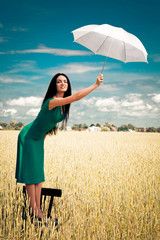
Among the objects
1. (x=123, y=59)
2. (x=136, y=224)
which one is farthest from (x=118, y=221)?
(x=123, y=59)

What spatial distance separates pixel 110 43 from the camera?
156 inches

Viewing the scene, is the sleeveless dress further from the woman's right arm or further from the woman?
the woman's right arm

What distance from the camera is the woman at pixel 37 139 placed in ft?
9.62

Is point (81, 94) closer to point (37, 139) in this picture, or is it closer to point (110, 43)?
point (37, 139)

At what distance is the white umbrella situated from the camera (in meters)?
3.87

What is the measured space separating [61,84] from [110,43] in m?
1.39

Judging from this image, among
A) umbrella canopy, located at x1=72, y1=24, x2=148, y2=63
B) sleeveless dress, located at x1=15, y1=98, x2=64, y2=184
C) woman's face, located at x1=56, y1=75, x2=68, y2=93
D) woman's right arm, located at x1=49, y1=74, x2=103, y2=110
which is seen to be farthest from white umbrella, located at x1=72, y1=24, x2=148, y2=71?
sleeveless dress, located at x1=15, y1=98, x2=64, y2=184

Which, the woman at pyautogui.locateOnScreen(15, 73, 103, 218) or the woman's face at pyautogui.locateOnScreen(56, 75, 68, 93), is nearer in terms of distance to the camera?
the woman at pyautogui.locateOnScreen(15, 73, 103, 218)

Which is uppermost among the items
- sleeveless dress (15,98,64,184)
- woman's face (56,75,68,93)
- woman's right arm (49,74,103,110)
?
woman's face (56,75,68,93)

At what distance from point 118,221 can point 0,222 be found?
1.70m

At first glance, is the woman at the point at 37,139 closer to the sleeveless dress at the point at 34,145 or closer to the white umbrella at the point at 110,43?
the sleeveless dress at the point at 34,145

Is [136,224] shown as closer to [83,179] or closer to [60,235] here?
[60,235]

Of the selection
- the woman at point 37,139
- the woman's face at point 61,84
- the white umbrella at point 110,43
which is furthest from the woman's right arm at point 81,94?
the white umbrella at point 110,43

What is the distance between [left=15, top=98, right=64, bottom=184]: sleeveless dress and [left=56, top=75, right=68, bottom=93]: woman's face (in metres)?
0.30
